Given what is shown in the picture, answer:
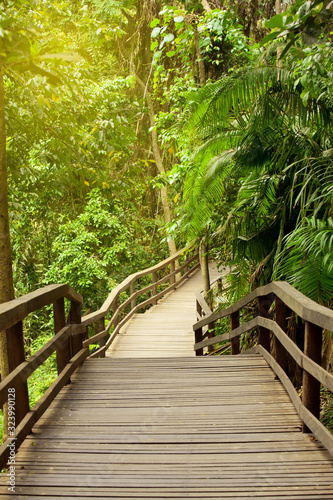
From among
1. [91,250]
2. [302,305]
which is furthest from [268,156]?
[91,250]

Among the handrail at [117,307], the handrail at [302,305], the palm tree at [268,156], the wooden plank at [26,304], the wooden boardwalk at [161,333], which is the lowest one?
the wooden boardwalk at [161,333]

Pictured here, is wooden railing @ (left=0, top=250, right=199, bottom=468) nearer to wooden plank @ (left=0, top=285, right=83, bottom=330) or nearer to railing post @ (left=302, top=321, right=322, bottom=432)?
wooden plank @ (left=0, top=285, right=83, bottom=330)

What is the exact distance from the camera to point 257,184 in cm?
538

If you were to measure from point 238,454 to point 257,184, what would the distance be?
3.34 meters

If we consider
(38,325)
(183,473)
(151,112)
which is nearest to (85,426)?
(183,473)

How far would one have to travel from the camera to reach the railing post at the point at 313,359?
9.43 ft

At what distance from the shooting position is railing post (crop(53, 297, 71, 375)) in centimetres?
381

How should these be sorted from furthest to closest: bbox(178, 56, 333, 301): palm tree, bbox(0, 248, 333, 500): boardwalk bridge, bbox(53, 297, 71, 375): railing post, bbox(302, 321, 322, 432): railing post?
bbox(178, 56, 333, 301): palm tree, bbox(53, 297, 71, 375): railing post, bbox(302, 321, 322, 432): railing post, bbox(0, 248, 333, 500): boardwalk bridge

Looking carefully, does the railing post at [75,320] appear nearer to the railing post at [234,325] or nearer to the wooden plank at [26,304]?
the wooden plank at [26,304]

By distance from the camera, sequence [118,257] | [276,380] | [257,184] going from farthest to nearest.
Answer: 1. [118,257]
2. [257,184]
3. [276,380]

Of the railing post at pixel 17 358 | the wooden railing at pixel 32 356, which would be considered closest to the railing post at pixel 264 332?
the wooden railing at pixel 32 356

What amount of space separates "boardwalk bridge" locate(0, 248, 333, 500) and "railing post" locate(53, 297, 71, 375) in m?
0.01

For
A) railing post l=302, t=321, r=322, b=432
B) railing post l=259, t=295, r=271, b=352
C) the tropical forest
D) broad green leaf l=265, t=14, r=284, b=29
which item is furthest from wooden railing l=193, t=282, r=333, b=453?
broad green leaf l=265, t=14, r=284, b=29

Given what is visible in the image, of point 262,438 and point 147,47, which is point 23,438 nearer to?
point 262,438
